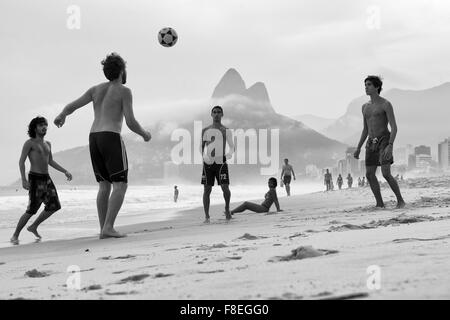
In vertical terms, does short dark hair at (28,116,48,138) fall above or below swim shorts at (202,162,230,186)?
above

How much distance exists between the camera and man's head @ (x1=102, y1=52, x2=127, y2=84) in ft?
17.6

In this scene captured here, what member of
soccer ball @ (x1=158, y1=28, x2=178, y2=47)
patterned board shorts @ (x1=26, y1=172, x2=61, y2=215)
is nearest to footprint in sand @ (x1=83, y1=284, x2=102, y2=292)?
patterned board shorts @ (x1=26, y1=172, x2=61, y2=215)

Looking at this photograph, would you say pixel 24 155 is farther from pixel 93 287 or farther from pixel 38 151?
pixel 93 287

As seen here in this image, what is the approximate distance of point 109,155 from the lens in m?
5.19

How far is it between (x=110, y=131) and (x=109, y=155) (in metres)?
0.22

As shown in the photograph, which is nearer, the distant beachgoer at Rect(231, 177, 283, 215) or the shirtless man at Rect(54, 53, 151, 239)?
the shirtless man at Rect(54, 53, 151, 239)

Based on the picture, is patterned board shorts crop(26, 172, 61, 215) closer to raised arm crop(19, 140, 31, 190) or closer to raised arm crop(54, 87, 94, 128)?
raised arm crop(19, 140, 31, 190)

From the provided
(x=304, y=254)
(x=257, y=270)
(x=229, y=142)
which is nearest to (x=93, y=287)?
(x=257, y=270)

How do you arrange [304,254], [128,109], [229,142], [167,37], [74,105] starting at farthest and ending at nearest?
[167,37] → [229,142] → [74,105] → [128,109] → [304,254]

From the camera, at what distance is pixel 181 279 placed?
247 cm

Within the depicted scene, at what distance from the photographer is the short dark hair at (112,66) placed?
5367 millimetres
